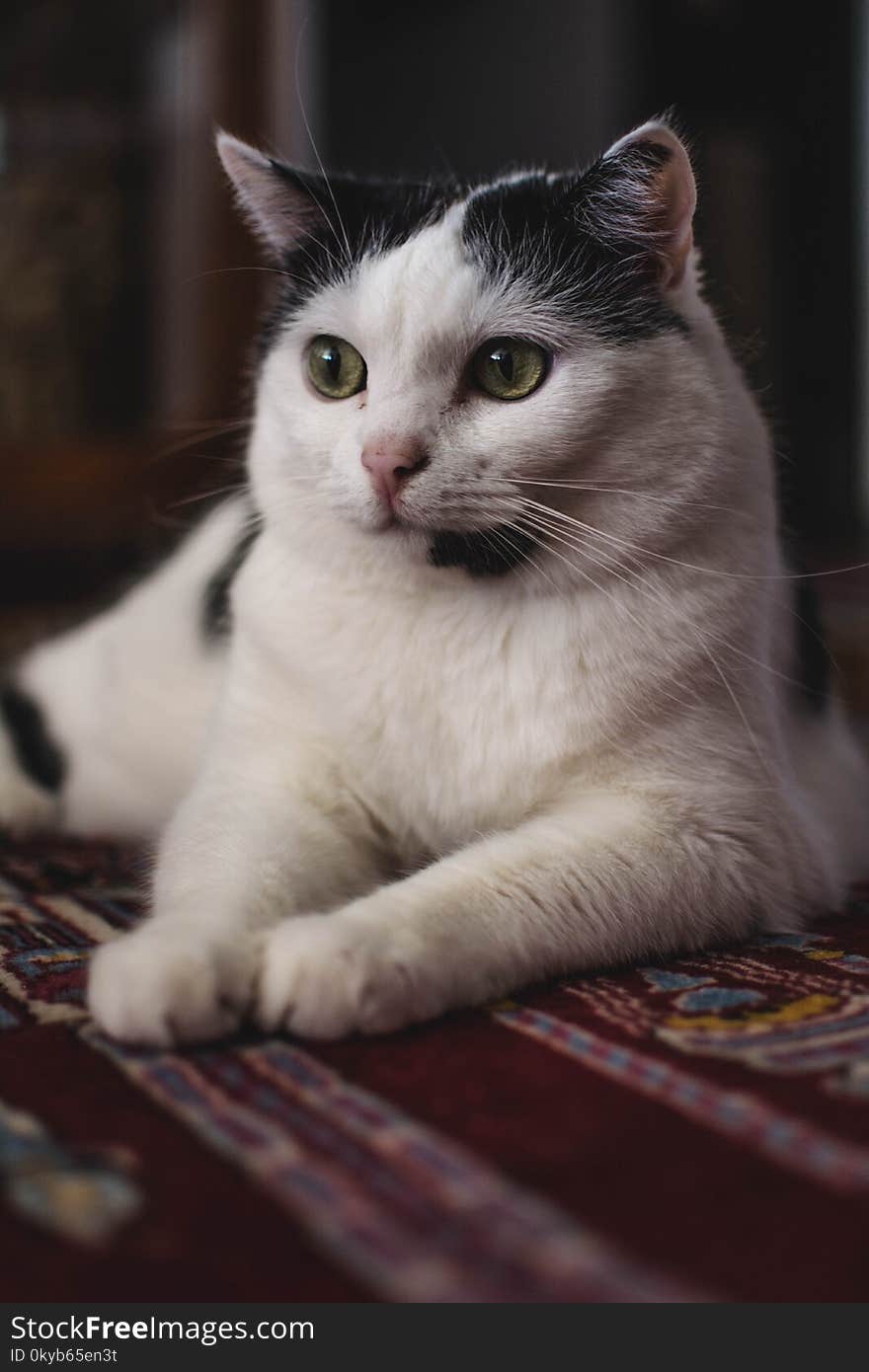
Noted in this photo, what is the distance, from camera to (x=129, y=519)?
11.8 ft

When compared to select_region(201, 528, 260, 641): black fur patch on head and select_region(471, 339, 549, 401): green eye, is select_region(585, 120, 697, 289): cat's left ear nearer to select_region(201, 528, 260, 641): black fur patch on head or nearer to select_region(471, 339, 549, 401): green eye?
select_region(471, 339, 549, 401): green eye

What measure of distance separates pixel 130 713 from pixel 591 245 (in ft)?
3.06

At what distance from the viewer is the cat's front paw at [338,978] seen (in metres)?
0.85

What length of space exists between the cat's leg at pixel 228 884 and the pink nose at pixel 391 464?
0.32 m

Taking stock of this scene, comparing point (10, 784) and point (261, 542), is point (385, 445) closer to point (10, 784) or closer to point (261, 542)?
point (261, 542)

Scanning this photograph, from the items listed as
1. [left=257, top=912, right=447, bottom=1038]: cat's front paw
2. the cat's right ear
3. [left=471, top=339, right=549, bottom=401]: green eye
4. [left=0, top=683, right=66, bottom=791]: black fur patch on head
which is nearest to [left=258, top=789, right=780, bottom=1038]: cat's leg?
[left=257, top=912, right=447, bottom=1038]: cat's front paw

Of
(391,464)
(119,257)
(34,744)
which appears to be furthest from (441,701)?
(119,257)

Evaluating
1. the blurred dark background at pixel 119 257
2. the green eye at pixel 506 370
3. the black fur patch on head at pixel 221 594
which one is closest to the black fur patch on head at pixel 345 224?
the green eye at pixel 506 370

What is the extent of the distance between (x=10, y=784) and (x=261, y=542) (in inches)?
26.1

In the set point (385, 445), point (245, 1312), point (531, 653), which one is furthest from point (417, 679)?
point (245, 1312)

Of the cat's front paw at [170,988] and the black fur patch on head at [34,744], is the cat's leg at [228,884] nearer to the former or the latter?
the cat's front paw at [170,988]

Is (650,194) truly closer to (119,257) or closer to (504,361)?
(504,361)

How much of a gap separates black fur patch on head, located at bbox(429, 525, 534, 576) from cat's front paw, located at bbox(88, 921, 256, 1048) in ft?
1.45

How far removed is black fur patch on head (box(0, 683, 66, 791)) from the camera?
1.81 m
